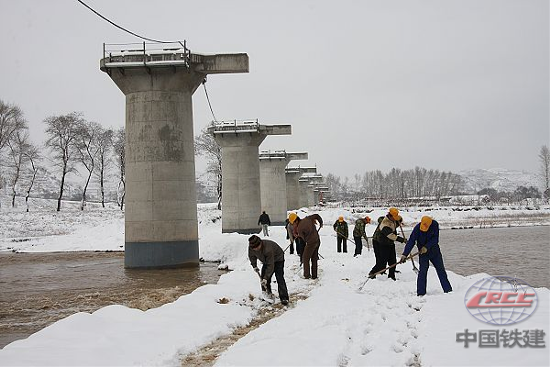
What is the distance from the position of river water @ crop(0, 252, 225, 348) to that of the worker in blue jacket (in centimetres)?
569

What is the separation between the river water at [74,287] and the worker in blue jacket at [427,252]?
18.7ft

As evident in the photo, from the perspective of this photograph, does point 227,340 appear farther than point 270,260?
No

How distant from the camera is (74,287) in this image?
16.5 meters

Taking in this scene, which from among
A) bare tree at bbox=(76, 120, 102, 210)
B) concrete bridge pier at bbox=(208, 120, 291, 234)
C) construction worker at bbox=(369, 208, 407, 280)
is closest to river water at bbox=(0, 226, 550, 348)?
construction worker at bbox=(369, 208, 407, 280)

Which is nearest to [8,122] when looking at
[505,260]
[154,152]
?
[154,152]

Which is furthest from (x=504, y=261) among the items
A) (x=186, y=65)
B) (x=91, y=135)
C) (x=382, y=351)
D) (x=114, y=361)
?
(x=91, y=135)

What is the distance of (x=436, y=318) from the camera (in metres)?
7.84

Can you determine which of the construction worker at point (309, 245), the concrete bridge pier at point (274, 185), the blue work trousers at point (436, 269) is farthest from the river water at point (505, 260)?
the concrete bridge pier at point (274, 185)

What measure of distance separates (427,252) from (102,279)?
12.0 metres

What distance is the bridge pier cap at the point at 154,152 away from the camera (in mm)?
19656

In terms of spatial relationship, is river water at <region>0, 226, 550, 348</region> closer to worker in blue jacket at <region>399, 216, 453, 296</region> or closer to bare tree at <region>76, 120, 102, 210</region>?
worker in blue jacket at <region>399, 216, 453, 296</region>

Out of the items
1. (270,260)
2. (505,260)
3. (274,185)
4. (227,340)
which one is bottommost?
(505,260)

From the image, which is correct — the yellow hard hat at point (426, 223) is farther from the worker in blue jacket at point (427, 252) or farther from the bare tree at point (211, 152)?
the bare tree at point (211, 152)

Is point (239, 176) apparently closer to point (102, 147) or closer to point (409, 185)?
point (102, 147)
